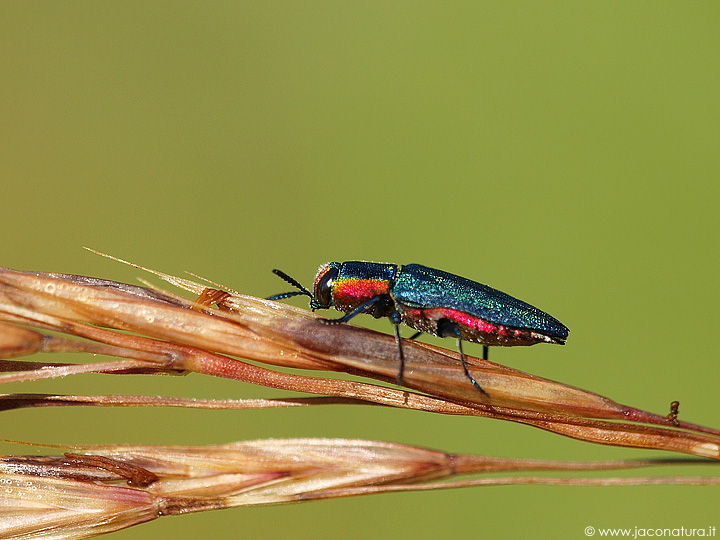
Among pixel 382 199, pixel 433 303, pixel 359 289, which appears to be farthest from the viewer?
pixel 382 199

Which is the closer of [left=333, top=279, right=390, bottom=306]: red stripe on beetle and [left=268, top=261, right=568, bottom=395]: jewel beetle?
[left=268, top=261, right=568, bottom=395]: jewel beetle

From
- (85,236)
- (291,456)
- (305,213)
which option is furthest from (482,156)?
(291,456)

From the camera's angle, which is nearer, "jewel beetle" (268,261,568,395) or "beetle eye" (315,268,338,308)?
"jewel beetle" (268,261,568,395)

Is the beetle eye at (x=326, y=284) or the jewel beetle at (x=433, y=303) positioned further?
the beetle eye at (x=326, y=284)

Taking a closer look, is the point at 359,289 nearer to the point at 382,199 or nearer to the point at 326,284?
the point at 326,284

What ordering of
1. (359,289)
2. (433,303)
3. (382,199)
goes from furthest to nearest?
(382,199) < (359,289) < (433,303)

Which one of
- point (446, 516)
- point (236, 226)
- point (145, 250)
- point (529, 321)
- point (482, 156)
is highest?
point (482, 156)

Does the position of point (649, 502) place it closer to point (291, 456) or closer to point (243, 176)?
point (291, 456)

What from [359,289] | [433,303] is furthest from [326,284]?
[433,303]
